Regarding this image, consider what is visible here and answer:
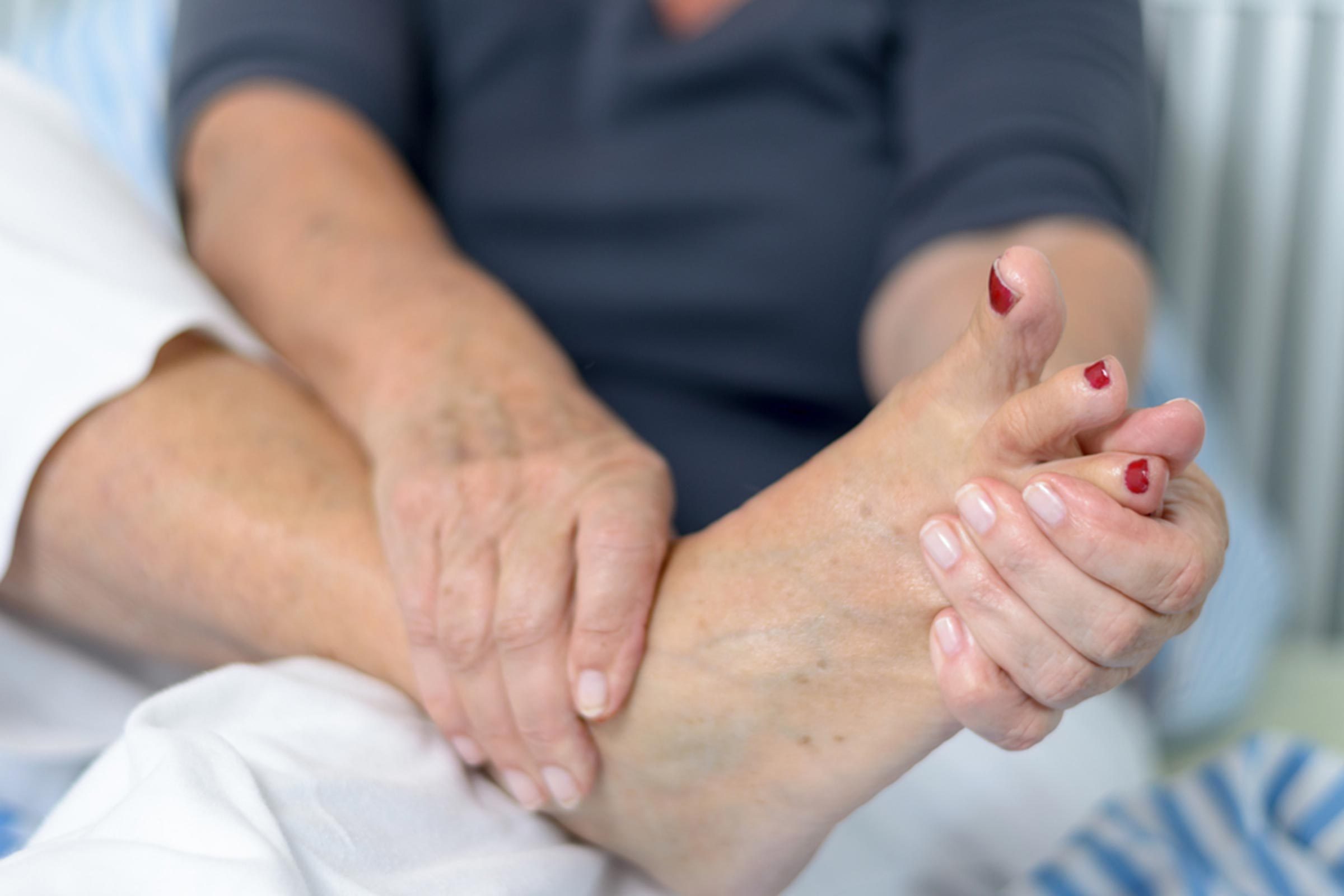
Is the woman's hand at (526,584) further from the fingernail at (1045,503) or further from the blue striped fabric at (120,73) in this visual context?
the blue striped fabric at (120,73)

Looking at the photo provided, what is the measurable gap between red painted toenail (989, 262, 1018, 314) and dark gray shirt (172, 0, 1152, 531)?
1.26 feet

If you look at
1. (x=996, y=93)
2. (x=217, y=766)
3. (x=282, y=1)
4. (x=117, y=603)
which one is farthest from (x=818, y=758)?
(x=282, y=1)

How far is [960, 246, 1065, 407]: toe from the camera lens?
39 cm

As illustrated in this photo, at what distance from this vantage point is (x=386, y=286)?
2.30 ft

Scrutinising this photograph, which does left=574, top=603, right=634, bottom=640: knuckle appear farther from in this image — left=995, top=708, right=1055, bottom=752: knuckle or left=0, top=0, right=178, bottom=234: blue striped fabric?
left=0, top=0, right=178, bottom=234: blue striped fabric

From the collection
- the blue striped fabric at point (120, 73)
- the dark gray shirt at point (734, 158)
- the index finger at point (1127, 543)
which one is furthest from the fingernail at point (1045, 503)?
the blue striped fabric at point (120, 73)

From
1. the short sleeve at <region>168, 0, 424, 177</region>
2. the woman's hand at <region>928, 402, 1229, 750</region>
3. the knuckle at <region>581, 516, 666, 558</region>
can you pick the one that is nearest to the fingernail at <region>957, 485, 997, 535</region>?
the woman's hand at <region>928, 402, 1229, 750</region>

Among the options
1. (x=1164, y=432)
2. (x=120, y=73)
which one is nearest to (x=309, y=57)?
(x=120, y=73)

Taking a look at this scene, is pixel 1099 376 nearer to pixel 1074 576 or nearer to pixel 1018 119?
pixel 1074 576

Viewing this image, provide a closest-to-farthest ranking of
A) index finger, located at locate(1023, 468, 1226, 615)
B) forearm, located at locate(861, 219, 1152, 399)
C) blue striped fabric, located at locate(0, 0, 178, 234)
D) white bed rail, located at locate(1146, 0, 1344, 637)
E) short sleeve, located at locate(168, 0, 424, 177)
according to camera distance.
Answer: index finger, located at locate(1023, 468, 1226, 615) → forearm, located at locate(861, 219, 1152, 399) → short sleeve, located at locate(168, 0, 424, 177) → blue striped fabric, located at locate(0, 0, 178, 234) → white bed rail, located at locate(1146, 0, 1344, 637)

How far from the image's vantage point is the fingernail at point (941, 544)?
1.38 feet

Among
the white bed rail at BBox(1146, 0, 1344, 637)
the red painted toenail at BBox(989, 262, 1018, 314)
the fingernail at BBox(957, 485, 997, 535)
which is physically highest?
the red painted toenail at BBox(989, 262, 1018, 314)

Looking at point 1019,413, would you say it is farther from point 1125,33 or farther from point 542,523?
point 1125,33

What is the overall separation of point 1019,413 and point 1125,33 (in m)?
0.60
